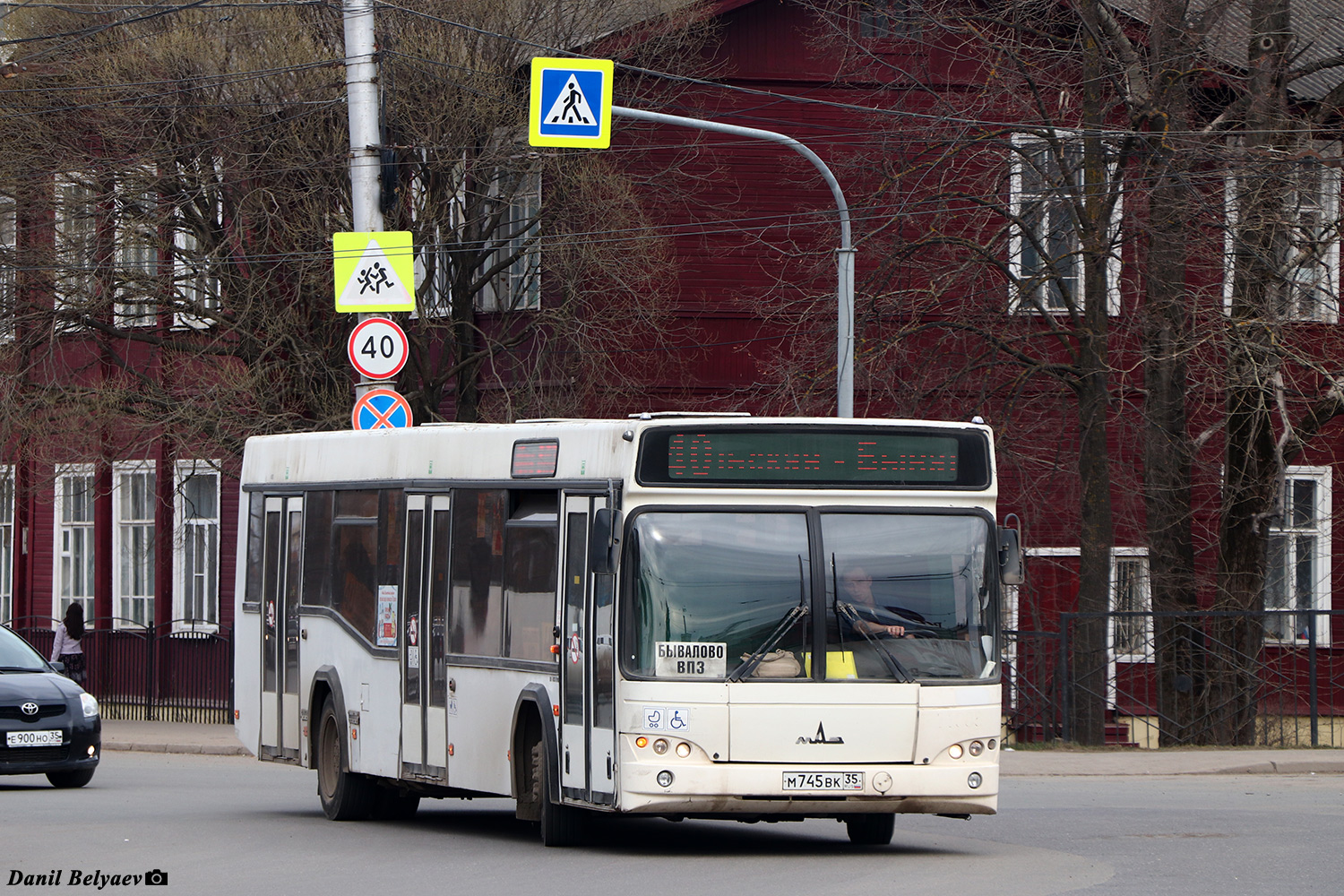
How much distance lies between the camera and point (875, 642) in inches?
468

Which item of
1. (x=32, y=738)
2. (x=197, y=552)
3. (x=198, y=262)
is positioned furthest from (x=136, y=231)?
(x=32, y=738)

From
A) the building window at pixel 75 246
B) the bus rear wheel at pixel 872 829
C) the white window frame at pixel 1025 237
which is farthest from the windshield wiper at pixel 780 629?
the building window at pixel 75 246

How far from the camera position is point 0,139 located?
84.5 feet

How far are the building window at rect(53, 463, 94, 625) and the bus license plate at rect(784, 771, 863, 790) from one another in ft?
82.6

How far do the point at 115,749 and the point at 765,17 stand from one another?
12.8m

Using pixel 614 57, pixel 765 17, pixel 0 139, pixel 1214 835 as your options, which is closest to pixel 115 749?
pixel 0 139

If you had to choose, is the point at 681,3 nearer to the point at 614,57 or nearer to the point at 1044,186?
the point at 614,57

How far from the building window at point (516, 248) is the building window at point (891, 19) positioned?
463cm

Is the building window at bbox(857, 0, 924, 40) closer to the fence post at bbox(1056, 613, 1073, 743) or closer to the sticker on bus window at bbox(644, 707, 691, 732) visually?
the fence post at bbox(1056, 613, 1073, 743)

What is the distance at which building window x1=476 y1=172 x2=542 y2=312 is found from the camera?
85.2 ft

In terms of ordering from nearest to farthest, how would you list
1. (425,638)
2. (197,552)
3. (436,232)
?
(425,638) → (436,232) → (197,552)

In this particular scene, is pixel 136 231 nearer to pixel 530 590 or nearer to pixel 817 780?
pixel 530 590

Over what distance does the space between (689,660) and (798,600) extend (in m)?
0.69

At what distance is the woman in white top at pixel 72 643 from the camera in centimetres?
2969
